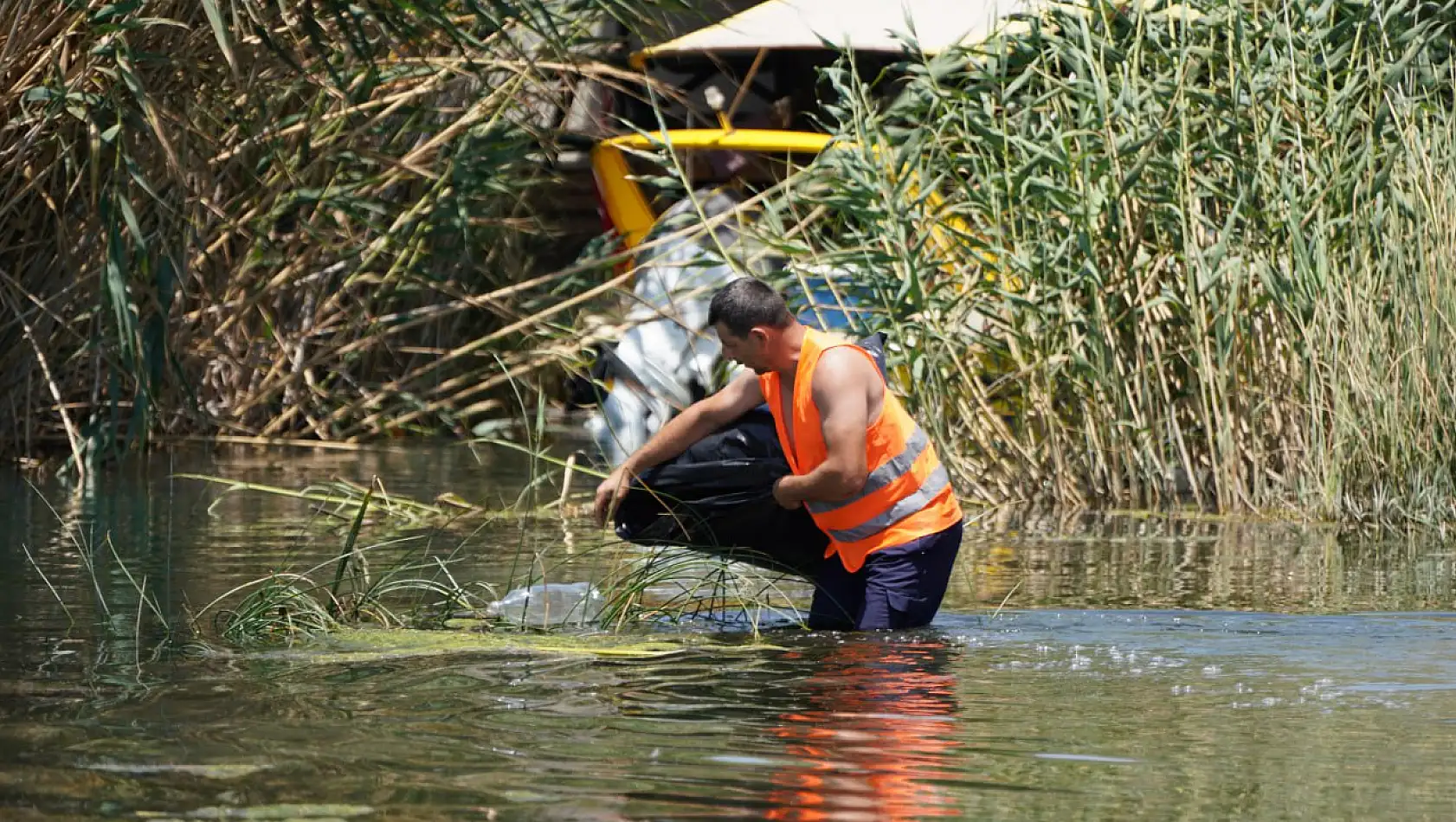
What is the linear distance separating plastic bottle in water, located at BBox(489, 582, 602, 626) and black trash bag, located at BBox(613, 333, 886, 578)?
0.31 m

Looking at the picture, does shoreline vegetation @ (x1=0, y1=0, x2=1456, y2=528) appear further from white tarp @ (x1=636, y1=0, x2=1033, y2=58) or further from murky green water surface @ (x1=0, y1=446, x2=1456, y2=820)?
white tarp @ (x1=636, y1=0, x2=1033, y2=58)

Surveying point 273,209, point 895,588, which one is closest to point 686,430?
point 895,588

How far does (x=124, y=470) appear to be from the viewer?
12570 mm

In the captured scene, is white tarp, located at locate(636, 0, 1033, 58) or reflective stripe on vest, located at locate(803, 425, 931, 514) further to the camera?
white tarp, located at locate(636, 0, 1033, 58)

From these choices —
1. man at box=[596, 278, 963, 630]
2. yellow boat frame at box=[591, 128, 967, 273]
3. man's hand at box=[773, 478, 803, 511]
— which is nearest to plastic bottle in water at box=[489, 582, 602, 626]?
man at box=[596, 278, 963, 630]

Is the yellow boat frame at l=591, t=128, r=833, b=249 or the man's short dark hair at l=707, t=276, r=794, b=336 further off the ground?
the yellow boat frame at l=591, t=128, r=833, b=249

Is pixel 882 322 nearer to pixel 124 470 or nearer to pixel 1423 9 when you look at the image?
pixel 1423 9

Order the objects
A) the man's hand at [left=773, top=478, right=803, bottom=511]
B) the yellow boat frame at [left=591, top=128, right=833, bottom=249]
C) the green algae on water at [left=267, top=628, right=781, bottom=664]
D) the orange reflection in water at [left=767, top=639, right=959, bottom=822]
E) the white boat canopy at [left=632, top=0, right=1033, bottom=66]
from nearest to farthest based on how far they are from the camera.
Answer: the orange reflection in water at [left=767, top=639, right=959, bottom=822] → the green algae on water at [left=267, top=628, right=781, bottom=664] → the man's hand at [left=773, top=478, right=803, bottom=511] → the yellow boat frame at [left=591, top=128, right=833, bottom=249] → the white boat canopy at [left=632, top=0, right=1033, bottom=66]

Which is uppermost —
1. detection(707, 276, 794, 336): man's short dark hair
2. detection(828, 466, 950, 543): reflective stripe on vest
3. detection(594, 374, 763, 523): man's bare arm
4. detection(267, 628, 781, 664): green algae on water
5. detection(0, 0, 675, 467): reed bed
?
detection(0, 0, 675, 467): reed bed

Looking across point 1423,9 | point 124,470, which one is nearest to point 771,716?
point 1423,9

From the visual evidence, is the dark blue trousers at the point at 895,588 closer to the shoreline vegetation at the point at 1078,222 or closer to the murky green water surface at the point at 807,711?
the murky green water surface at the point at 807,711

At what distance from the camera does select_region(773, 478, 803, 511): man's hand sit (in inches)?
276

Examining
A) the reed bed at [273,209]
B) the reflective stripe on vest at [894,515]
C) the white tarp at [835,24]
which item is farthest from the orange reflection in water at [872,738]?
Result: the white tarp at [835,24]

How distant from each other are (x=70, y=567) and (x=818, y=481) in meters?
3.35
